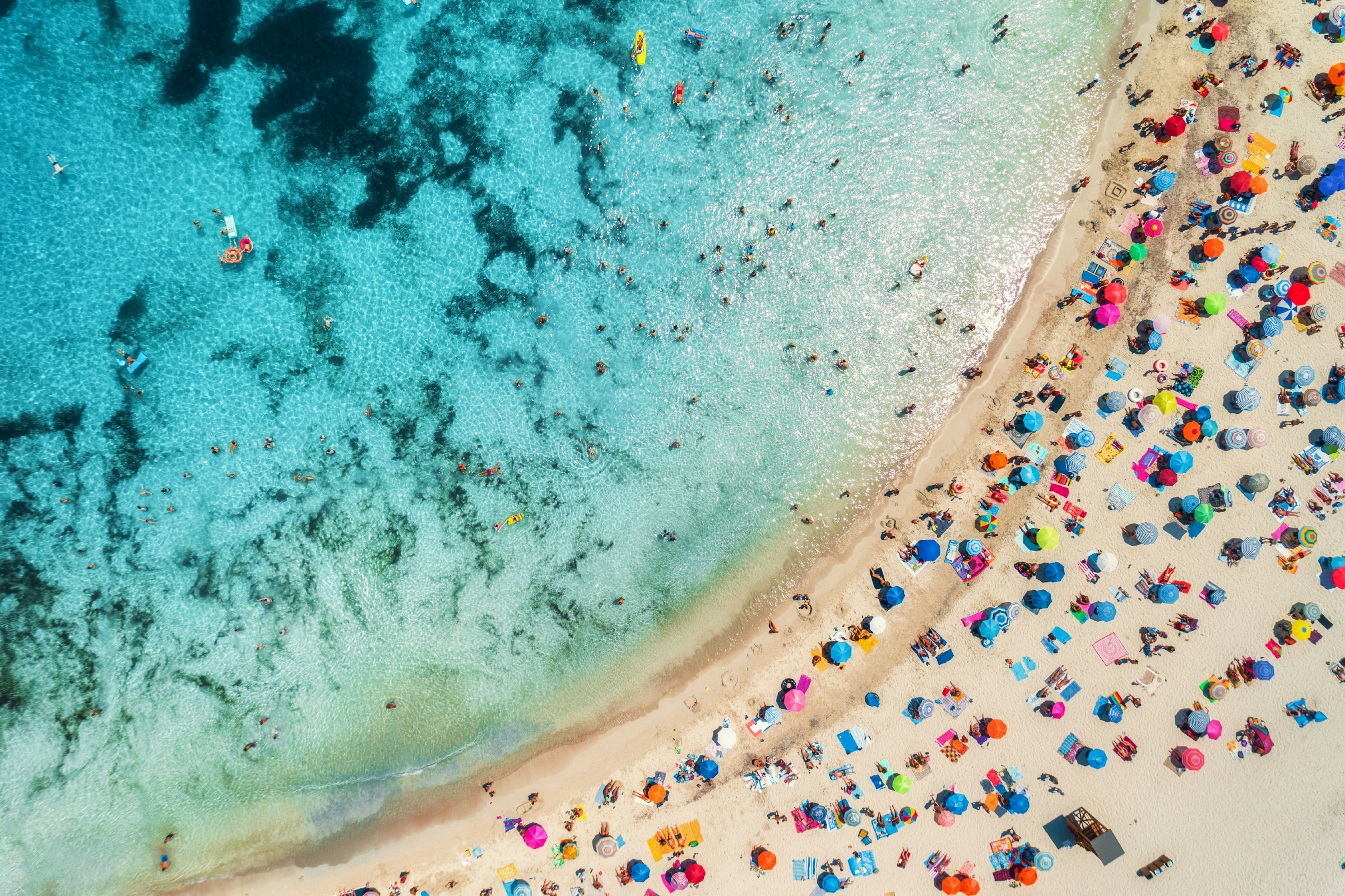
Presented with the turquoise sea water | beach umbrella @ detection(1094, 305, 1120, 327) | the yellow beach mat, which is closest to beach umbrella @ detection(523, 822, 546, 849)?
the turquoise sea water

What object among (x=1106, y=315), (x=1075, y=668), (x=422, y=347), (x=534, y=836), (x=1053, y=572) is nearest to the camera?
(x=534, y=836)

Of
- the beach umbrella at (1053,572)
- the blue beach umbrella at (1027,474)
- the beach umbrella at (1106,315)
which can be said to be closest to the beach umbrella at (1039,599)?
the beach umbrella at (1053,572)

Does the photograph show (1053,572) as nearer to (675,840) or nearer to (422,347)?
(675,840)

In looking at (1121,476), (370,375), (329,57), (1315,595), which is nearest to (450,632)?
(370,375)

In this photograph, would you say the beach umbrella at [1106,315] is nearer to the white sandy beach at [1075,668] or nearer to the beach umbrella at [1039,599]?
the white sandy beach at [1075,668]

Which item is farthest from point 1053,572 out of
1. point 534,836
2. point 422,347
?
point 422,347

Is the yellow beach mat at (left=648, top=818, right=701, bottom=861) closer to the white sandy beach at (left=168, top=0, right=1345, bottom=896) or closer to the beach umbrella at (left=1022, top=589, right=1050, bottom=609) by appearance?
the white sandy beach at (left=168, top=0, right=1345, bottom=896)
